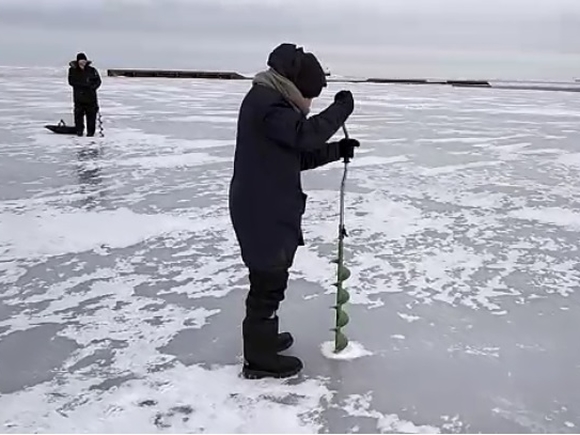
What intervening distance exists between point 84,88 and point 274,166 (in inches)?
352

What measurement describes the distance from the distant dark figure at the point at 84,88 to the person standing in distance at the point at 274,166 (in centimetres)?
877

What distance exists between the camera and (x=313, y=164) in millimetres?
2766

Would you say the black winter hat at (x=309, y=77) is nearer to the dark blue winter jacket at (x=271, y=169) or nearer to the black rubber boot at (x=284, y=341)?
the dark blue winter jacket at (x=271, y=169)

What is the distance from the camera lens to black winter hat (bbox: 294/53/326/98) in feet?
8.16

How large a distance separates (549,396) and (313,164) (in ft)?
4.48

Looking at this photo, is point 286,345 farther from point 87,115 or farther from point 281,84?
point 87,115

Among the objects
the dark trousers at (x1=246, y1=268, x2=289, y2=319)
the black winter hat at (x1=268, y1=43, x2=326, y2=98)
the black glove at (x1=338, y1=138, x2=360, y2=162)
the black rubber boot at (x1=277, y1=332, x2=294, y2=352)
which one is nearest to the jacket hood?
the black winter hat at (x1=268, y1=43, x2=326, y2=98)

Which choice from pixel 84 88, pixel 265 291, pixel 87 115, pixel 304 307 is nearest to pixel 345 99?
pixel 265 291

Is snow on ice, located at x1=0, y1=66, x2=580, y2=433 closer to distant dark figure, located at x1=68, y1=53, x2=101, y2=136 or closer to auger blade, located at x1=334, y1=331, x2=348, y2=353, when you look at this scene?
auger blade, located at x1=334, y1=331, x2=348, y2=353

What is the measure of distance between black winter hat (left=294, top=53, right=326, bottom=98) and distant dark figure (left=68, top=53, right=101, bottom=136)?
883cm

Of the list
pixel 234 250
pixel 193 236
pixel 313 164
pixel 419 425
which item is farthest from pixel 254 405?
pixel 193 236

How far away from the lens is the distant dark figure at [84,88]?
34.8 feet

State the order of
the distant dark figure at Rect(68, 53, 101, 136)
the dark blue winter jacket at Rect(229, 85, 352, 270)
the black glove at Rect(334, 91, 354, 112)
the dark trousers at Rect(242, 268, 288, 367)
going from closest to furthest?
1. the dark blue winter jacket at Rect(229, 85, 352, 270)
2. the black glove at Rect(334, 91, 354, 112)
3. the dark trousers at Rect(242, 268, 288, 367)
4. the distant dark figure at Rect(68, 53, 101, 136)

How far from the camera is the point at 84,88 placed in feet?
34.7
